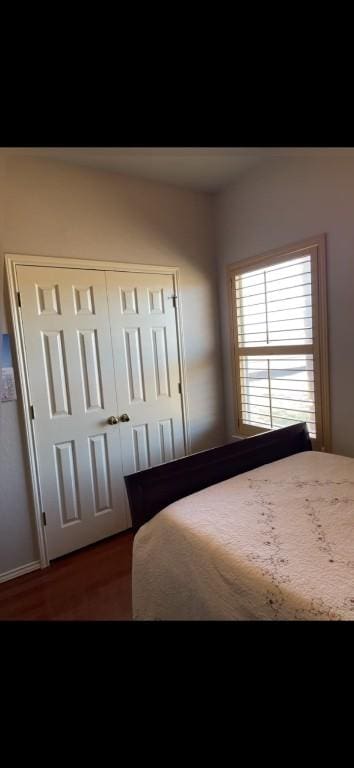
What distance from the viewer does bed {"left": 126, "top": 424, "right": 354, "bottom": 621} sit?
973 millimetres

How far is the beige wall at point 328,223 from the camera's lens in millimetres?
1996

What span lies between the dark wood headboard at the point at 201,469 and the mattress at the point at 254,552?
0.27 ft

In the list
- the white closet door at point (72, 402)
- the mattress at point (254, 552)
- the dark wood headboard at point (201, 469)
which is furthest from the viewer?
the white closet door at point (72, 402)

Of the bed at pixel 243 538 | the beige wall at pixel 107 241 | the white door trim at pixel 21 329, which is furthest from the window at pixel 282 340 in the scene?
the white door trim at pixel 21 329

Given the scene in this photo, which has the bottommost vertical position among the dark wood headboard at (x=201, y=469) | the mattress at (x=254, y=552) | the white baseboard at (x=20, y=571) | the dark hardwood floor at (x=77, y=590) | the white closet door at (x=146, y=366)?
the dark hardwood floor at (x=77, y=590)

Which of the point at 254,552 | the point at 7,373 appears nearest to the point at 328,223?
the point at 254,552

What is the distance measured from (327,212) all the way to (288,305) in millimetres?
605

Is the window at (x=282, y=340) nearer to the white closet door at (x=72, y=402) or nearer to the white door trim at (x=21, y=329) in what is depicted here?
the white door trim at (x=21, y=329)

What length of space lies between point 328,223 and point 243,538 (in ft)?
6.23

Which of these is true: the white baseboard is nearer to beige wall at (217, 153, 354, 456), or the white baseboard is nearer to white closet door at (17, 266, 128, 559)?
white closet door at (17, 266, 128, 559)

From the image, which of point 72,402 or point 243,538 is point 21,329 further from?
point 243,538
